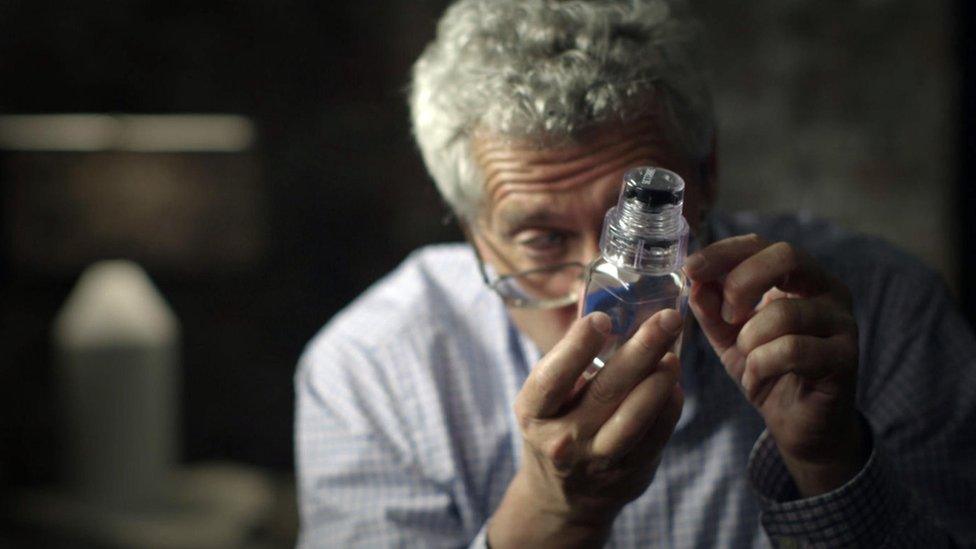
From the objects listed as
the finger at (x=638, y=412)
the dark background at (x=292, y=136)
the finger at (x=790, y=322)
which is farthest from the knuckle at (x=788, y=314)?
the dark background at (x=292, y=136)

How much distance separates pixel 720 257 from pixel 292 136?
2.17m

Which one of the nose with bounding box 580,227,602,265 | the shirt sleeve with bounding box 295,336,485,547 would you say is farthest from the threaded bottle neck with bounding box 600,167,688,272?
the shirt sleeve with bounding box 295,336,485,547

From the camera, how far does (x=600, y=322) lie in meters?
0.88

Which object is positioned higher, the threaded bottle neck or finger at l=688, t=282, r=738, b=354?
the threaded bottle neck

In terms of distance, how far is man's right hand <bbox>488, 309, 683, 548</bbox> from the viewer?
0.88 meters

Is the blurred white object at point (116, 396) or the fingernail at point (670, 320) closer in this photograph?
the fingernail at point (670, 320)

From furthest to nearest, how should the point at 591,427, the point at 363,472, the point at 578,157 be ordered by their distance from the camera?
1. the point at 363,472
2. the point at 578,157
3. the point at 591,427

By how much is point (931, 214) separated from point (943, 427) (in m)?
1.59

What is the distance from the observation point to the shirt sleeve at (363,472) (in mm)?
1362

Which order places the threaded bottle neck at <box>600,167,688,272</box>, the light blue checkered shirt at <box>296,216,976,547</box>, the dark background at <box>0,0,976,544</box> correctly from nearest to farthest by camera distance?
the threaded bottle neck at <box>600,167,688,272</box>, the light blue checkered shirt at <box>296,216,976,547</box>, the dark background at <box>0,0,976,544</box>

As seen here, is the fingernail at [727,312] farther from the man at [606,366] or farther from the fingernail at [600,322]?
the fingernail at [600,322]

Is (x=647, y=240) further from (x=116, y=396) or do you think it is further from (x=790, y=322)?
(x=116, y=396)

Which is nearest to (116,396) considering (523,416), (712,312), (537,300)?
(537,300)

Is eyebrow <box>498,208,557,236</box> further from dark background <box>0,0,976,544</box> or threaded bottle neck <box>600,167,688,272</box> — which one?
dark background <box>0,0,976,544</box>
